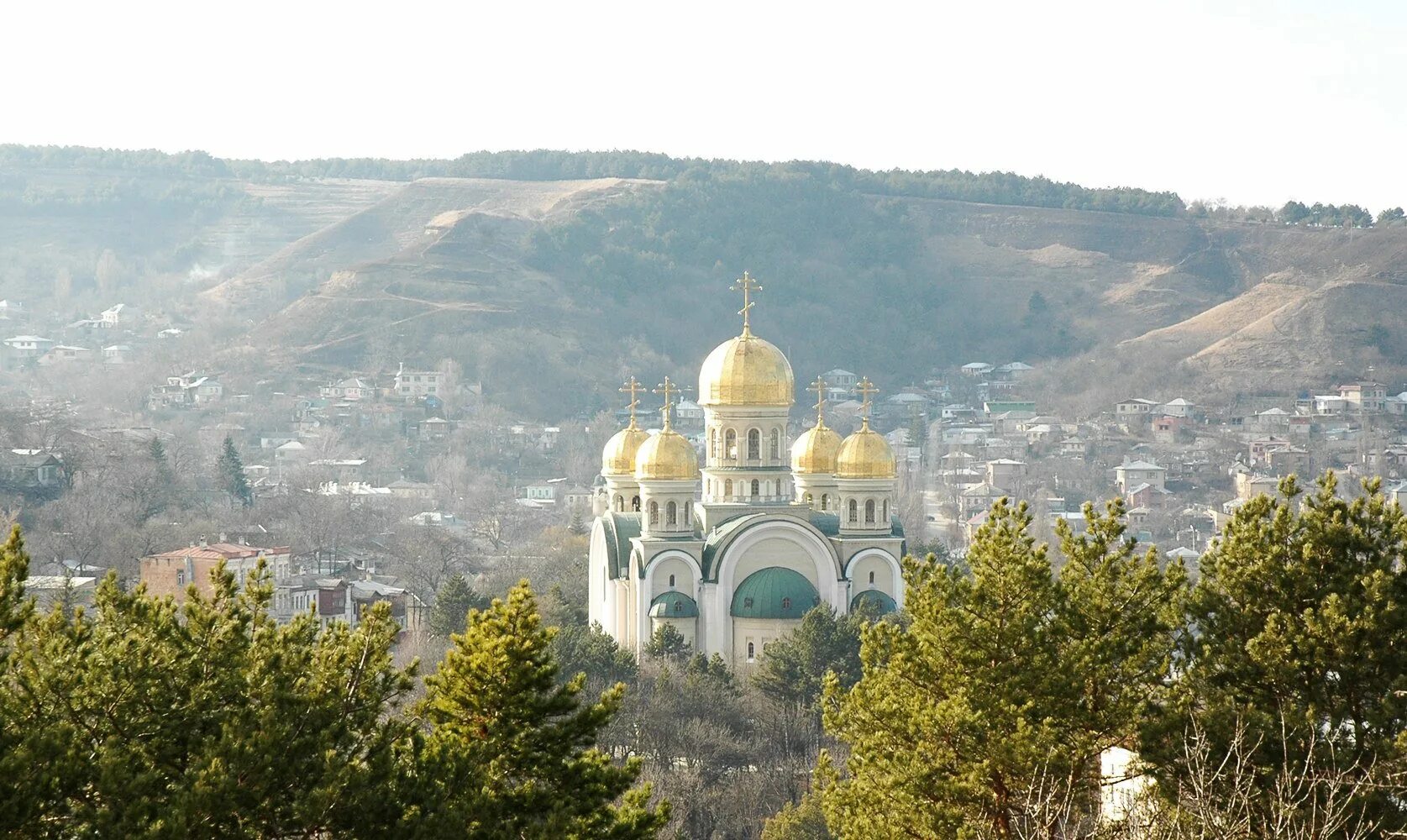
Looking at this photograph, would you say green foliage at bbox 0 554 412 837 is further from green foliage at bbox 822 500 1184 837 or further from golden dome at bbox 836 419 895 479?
golden dome at bbox 836 419 895 479

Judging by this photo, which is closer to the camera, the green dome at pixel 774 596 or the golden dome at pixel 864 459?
the green dome at pixel 774 596

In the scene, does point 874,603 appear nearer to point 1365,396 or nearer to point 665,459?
point 665,459

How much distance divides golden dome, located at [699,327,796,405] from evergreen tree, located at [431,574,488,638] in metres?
6.18

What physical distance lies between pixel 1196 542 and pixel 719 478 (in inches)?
2079

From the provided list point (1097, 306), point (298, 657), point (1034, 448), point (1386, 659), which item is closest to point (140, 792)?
point (298, 657)

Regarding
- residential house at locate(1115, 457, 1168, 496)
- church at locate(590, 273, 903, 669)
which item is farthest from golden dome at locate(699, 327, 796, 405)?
residential house at locate(1115, 457, 1168, 496)

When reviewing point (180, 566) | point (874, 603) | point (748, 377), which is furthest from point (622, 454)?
point (180, 566)

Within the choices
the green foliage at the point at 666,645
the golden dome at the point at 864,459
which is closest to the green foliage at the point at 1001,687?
the green foliage at the point at 666,645

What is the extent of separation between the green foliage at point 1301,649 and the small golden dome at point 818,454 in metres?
26.3

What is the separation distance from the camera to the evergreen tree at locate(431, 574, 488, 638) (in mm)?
46062

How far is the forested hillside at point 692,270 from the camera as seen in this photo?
138 metres

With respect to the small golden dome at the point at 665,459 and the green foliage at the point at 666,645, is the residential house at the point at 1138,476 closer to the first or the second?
the small golden dome at the point at 665,459

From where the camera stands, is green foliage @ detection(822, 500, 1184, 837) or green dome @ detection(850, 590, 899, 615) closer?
green foliage @ detection(822, 500, 1184, 837)

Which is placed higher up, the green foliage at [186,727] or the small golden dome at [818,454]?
the green foliage at [186,727]
